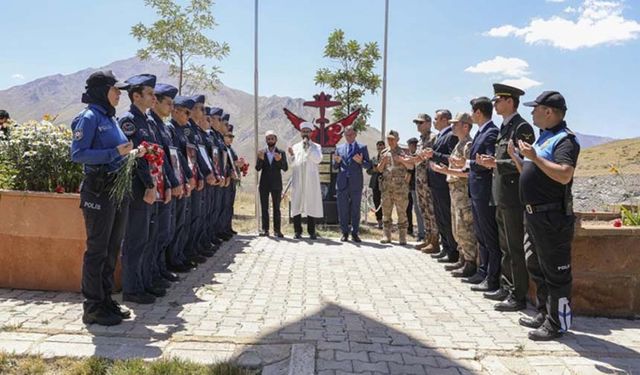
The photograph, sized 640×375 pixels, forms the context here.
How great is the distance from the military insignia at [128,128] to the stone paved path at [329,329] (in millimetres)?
1555

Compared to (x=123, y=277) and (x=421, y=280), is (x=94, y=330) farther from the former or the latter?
(x=421, y=280)

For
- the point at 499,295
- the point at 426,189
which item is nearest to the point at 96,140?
the point at 499,295

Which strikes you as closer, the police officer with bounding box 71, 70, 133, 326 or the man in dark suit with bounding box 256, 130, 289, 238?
the police officer with bounding box 71, 70, 133, 326

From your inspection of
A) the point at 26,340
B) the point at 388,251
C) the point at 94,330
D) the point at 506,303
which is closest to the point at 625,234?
the point at 506,303

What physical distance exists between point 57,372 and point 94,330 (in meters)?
0.75

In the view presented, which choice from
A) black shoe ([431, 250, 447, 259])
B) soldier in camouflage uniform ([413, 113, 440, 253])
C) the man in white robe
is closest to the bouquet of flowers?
soldier in camouflage uniform ([413, 113, 440, 253])

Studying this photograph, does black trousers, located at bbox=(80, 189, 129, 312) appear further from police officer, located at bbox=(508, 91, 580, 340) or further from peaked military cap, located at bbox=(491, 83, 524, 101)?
peaked military cap, located at bbox=(491, 83, 524, 101)

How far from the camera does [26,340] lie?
390 cm

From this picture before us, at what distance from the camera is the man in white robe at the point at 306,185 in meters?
9.77

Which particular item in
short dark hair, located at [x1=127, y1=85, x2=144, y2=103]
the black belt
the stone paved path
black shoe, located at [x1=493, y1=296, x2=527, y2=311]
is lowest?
the stone paved path

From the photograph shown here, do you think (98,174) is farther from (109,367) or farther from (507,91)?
(507,91)

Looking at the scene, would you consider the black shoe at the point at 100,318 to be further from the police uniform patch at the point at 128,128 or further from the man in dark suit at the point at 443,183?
the man in dark suit at the point at 443,183

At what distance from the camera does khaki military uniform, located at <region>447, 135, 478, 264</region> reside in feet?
21.0

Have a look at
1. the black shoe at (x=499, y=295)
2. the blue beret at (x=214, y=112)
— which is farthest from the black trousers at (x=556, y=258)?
the blue beret at (x=214, y=112)
